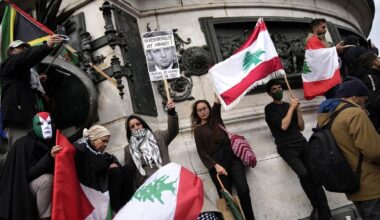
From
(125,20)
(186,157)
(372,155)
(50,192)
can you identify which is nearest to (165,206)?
(50,192)

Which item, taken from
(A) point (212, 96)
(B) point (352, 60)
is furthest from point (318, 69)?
(A) point (212, 96)

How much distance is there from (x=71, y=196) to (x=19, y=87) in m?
1.61

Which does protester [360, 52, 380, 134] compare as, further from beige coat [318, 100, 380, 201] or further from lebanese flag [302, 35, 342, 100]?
beige coat [318, 100, 380, 201]

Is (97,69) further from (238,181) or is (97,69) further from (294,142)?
(294,142)

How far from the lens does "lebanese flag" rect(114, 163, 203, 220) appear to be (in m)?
3.89

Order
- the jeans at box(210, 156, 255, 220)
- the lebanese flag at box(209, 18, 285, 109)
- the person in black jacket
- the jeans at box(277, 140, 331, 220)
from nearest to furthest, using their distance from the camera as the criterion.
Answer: the person in black jacket → the jeans at box(210, 156, 255, 220) → the jeans at box(277, 140, 331, 220) → the lebanese flag at box(209, 18, 285, 109)

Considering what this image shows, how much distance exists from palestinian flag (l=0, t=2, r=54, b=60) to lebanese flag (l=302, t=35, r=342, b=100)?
3.92m

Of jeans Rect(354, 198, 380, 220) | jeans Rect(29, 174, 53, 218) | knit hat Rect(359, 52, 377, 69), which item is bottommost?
jeans Rect(354, 198, 380, 220)

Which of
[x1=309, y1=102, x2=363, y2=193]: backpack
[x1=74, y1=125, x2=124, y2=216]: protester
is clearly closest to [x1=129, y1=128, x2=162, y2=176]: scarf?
[x1=74, y1=125, x2=124, y2=216]: protester

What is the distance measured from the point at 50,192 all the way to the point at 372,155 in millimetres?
2939

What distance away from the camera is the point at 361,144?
372cm

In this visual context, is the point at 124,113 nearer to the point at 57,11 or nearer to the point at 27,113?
the point at 27,113

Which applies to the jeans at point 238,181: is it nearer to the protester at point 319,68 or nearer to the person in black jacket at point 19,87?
the protester at point 319,68

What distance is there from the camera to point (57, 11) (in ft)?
22.0
